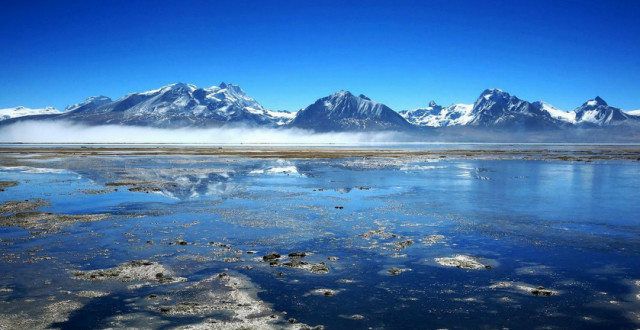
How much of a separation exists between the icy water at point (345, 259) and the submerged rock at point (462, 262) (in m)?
0.07

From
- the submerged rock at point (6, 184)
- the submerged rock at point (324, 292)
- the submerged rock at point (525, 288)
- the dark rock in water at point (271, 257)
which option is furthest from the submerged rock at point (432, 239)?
the submerged rock at point (6, 184)

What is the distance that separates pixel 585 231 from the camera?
22.7 m

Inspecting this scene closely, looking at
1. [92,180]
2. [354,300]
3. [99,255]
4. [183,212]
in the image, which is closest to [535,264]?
[354,300]

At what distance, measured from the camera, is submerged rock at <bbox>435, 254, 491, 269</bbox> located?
1688 centimetres

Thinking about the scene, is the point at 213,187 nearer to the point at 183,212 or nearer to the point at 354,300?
the point at 183,212

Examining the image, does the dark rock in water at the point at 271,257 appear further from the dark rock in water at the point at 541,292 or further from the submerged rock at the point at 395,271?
the dark rock in water at the point at 541,292

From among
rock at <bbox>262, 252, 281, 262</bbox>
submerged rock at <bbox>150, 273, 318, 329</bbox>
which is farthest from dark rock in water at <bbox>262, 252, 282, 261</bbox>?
submerged rock at <bbox>150, 273, 318, 329</bbox>

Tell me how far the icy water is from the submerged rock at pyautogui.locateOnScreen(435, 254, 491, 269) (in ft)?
0.24

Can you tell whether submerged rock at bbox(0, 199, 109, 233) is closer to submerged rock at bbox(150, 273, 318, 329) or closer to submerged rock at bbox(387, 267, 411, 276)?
submerged rock at bbox(150, 273, 318, 329)

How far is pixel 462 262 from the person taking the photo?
17.4 meters

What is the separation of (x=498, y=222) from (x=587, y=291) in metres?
11.3

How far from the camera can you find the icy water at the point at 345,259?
1240 cm

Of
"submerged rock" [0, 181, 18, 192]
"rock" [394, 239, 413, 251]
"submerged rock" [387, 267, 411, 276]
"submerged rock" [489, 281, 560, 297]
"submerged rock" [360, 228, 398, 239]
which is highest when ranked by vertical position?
"submerged rock" [0, 181, 18, 192]

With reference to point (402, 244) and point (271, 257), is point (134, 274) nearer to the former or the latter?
point (271, 257)
